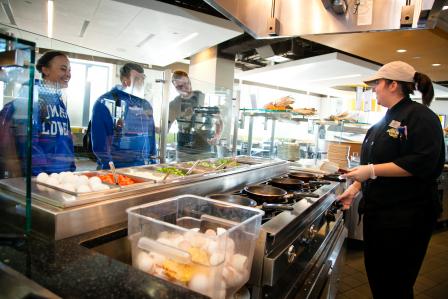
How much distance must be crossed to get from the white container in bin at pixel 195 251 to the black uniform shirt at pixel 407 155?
1.13 metres

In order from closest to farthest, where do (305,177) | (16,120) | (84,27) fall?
(16,120) → (305,177) → (84,27)

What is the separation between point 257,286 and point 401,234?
1.14 m

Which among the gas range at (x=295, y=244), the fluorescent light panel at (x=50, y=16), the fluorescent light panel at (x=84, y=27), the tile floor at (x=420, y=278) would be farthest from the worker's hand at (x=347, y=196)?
the fluorescent light panel at (x=84, y=27)

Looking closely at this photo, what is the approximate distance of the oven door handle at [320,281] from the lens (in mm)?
1389

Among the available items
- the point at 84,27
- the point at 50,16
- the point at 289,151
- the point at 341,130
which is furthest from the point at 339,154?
the point at 50,16

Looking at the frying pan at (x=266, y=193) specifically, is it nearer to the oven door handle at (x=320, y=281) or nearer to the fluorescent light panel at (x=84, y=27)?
the oven door handle at (x=320, y=281)

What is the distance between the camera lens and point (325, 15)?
152 cm

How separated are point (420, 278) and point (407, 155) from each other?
6.80 ft

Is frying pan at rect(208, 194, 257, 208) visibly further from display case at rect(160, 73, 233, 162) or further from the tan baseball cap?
display case at rect(160, 73, 233, 162)

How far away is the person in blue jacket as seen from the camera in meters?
2.39

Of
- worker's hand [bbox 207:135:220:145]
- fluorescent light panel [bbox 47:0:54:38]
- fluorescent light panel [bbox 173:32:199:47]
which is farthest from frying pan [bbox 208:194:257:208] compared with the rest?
fluorescent light panel [bbox 47:0:54:38]

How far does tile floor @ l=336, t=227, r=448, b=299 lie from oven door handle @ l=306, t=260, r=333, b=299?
1.04 metres

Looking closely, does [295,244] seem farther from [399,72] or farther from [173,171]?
A: [399,72]

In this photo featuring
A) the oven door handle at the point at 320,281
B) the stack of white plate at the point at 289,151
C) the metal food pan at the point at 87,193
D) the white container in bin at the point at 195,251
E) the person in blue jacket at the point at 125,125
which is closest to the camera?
the white container in bin at the point at 195,251
